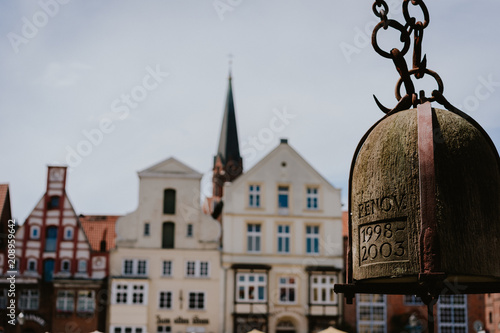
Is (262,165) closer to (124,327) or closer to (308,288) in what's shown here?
(308,288)

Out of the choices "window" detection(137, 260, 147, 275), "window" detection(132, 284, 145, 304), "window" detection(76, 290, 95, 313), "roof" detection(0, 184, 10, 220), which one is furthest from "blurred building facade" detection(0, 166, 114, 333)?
"roof" detection(0, 184, 10, 220)

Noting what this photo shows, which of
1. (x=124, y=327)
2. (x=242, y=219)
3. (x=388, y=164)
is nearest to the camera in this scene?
(x=388, y=164)

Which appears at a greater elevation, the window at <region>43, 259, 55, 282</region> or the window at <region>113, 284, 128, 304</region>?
the window at <region>43, 259, 55, 282</region>

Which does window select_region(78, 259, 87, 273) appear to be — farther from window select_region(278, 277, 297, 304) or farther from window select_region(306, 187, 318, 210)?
window select_region(306, 187, 318, 210)

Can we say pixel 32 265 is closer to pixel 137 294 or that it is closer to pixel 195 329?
pixel 137 294

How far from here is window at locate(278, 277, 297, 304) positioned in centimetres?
3338

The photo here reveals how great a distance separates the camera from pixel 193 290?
32969 millimetres

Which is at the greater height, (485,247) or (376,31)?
(376,31)

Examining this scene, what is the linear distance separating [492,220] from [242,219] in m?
30.1

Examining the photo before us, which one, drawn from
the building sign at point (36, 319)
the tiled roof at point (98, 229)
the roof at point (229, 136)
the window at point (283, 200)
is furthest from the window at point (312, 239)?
the roof at point (229, 136)

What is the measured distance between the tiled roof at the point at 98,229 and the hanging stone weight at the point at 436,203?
30956mm

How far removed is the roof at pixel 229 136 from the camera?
56.5 m

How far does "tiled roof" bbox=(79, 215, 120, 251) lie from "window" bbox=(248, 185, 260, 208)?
23.3 feet

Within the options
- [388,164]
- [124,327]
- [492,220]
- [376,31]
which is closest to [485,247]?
[492,220]
